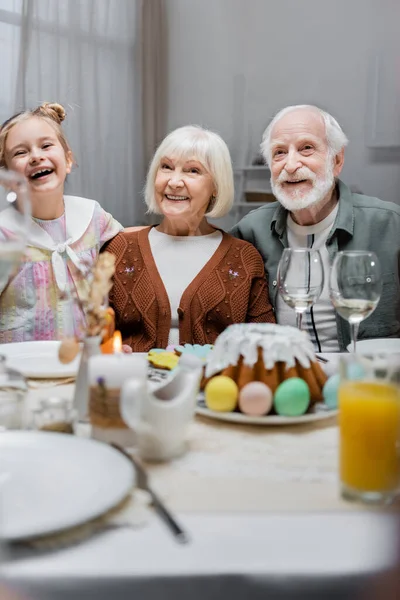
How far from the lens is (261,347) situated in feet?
3.03

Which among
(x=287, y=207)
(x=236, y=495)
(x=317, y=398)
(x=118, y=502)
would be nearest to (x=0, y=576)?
(x=118, y=502)

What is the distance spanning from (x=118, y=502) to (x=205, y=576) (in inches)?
4.4

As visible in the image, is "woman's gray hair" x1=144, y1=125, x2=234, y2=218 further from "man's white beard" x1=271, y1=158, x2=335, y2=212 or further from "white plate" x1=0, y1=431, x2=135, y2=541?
"white plate" x1=0, y1=431, x2=135, y2=541

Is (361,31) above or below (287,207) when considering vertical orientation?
above

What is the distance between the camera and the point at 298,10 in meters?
3.43

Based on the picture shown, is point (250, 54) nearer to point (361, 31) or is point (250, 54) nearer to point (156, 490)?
point (361, 31)

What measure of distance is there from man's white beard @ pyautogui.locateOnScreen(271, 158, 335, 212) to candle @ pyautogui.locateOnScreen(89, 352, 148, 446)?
1.29 metres

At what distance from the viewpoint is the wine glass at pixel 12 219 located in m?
0.65

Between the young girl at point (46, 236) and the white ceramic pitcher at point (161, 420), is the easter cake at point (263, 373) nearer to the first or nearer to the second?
the white ceramic pitcher at point (161, 420)

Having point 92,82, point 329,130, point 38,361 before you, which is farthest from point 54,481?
point 92,82

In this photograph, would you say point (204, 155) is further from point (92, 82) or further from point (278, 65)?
point (278, 65)

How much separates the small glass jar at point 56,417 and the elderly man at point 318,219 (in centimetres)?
119

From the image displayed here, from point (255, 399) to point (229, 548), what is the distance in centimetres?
33

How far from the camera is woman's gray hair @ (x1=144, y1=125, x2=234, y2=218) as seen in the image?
1.87m
